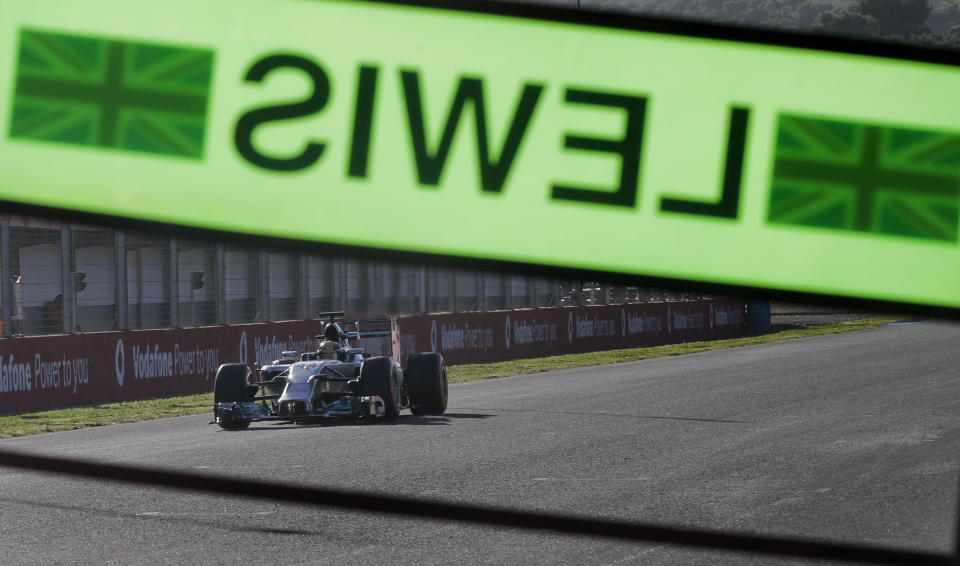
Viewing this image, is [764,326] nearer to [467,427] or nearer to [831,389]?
[831,389]

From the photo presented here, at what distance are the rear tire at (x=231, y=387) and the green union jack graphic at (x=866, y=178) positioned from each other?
559 inches

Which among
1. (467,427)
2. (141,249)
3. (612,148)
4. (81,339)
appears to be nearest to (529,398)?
(467,427)

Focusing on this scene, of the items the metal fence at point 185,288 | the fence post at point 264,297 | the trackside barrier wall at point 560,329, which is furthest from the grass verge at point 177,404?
the fence post at point 264,297

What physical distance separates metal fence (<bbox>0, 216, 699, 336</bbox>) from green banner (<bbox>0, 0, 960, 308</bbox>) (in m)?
16.5

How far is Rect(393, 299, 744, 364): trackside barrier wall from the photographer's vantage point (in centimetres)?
3017

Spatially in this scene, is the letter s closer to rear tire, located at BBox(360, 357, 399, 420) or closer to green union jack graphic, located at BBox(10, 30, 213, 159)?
green union jack graphic, located at BBox(10, 30, 213, 159)

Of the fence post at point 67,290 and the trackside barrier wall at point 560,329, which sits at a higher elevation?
the fence post at point 67,290

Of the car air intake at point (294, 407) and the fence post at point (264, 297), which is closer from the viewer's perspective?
the car air intake at point (294, 407)

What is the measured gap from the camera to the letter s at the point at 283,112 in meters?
0.95

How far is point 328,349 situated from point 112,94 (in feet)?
47.5

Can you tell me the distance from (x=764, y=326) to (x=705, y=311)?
340 centimetres

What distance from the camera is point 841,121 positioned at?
3.07 feet

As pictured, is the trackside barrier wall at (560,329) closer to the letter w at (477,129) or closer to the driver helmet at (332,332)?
the driver helmet at (332,332)

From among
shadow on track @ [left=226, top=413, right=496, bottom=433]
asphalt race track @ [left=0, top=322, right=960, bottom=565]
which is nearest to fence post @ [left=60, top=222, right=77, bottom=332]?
asphalt race track @ [left=0, top=322, right=960, bottom=565]
